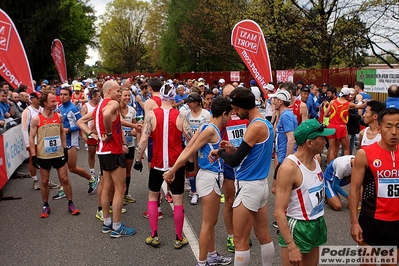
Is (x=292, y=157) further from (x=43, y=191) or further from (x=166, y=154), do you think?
(x=43, y=191)

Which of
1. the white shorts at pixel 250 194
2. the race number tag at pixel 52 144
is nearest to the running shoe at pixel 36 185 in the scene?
the race number tag at pixel 52 144

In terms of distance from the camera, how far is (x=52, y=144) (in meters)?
6.51

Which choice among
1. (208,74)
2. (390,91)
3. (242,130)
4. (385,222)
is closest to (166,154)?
(242,130)

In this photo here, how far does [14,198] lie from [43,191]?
1.48 meters

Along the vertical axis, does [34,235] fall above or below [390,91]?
below

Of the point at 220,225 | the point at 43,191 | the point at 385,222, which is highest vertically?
the point at 385,222

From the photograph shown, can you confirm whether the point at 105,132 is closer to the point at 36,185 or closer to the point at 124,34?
the point at 36,185

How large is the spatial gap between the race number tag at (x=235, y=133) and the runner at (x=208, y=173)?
0.41m

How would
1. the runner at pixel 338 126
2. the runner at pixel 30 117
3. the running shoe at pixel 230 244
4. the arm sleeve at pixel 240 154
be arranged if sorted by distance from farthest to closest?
the runner at pixel 338 126 < the runner at pixel 30 117 < the running shoe at pixel 230 244 < the arm sleeve at pixel 240 154

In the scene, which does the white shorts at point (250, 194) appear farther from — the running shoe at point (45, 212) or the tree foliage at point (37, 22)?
the tree foliage at point (37, 22)

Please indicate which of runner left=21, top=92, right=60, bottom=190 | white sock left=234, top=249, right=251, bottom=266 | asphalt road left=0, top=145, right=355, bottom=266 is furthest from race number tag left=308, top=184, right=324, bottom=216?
runner left=21, top=92, right=60, bottom=190

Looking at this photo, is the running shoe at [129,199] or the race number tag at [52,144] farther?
the running shoe at [129,199]

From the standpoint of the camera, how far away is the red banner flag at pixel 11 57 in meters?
10.6

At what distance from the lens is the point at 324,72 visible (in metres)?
23.3
